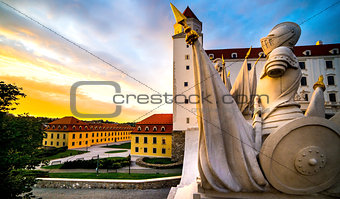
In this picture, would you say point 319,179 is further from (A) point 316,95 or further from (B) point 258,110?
(A) point 316,95

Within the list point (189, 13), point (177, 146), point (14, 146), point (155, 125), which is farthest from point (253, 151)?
point (189, 13)

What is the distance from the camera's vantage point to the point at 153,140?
25.0 metres

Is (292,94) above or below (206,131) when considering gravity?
above

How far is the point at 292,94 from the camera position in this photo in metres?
3.96

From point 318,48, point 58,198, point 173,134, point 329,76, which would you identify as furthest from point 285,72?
point 318,48

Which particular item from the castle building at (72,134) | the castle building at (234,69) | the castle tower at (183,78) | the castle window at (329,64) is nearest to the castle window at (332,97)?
the castle building at (234,69)

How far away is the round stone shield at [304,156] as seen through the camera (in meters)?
3.19

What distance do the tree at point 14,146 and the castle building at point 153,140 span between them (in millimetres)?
20787

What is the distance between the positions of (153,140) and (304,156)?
23072mm

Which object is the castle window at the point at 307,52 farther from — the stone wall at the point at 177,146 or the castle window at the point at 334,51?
the stone wall at the point at 177,146

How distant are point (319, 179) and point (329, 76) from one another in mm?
34822

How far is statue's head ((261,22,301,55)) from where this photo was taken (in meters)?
4.10

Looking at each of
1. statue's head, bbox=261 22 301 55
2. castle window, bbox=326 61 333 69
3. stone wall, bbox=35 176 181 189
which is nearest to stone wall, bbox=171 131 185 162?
stone wall, bbox=35 176 181 189

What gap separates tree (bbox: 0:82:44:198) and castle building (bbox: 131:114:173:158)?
20.8 meters
